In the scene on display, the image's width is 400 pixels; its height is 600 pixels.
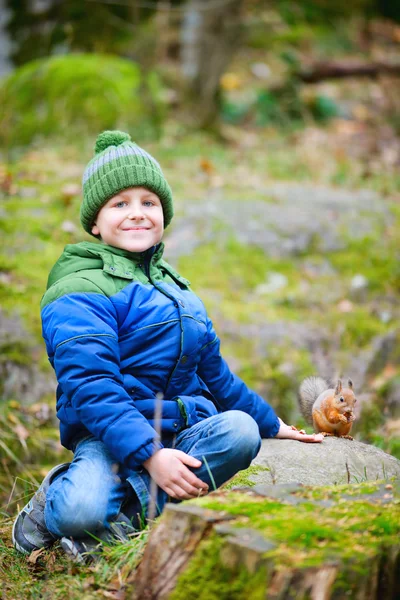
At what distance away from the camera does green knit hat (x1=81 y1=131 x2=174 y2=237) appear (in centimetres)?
279

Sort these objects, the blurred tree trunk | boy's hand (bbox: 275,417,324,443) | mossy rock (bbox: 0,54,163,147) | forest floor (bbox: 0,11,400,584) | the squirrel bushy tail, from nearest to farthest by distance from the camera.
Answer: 1. boy's hand (bbox: 275,417,324,443)
2. the squirrel bushy tail
3. forest floor (bbox: 0,11,400,584)
4. mossy rock (bbox: 0,54,163,147)
5. the blurred tree trunk

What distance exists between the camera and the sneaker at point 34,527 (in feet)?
8.35

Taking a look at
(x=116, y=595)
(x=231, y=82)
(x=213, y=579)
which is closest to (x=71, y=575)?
(x=116, y=595)

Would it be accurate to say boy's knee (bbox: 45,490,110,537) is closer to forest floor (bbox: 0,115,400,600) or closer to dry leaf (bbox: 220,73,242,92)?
forest floor (bbox: 0,115,400,600)

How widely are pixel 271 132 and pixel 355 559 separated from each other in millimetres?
8119

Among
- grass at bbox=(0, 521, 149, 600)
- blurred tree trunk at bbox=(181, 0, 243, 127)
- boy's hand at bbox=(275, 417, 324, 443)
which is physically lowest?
grass at bbox=(0, 521, 149, 600)

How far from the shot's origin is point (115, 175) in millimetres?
2785

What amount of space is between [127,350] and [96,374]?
0.75 ft

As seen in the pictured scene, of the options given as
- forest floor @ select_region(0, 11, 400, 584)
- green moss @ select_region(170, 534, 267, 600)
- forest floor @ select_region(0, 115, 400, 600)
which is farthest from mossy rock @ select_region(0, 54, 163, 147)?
green moss @ select_region(170, 534, 267, 600)

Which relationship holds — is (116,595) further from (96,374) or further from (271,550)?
(96,374)

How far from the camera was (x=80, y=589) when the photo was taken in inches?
84.3

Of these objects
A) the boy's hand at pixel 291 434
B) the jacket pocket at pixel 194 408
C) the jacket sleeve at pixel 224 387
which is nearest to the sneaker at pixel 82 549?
the jacket pocket at pixel 194 408

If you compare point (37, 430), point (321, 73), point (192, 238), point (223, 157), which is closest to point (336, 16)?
point (321, 73)

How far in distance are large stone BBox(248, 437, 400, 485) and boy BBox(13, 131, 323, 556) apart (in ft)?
0.33
